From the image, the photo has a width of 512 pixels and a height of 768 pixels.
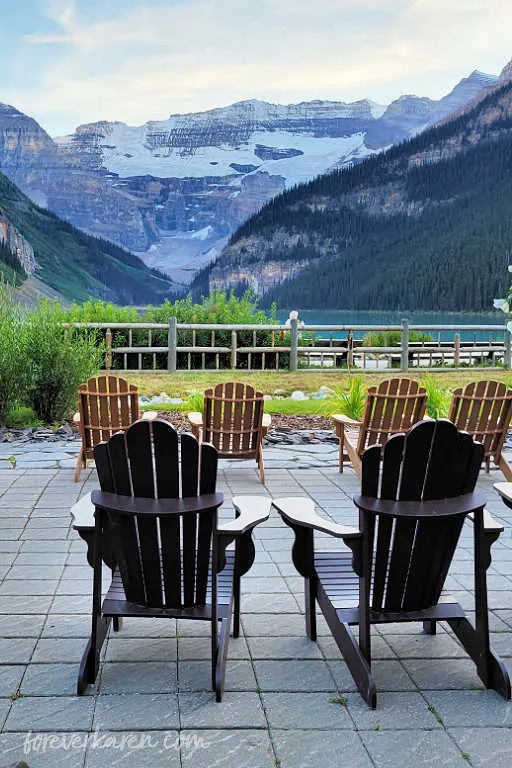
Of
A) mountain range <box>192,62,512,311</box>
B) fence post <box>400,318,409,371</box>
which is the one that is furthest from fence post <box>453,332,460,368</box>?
mountain range <box>192,62,512,311</box>

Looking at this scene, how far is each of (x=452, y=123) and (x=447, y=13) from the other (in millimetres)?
15847

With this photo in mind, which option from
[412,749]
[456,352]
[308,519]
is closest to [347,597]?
[308,519]

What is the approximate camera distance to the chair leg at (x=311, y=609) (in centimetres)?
323

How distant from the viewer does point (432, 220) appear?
99.3 m

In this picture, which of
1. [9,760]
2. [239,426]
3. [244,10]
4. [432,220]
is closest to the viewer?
[9,760]

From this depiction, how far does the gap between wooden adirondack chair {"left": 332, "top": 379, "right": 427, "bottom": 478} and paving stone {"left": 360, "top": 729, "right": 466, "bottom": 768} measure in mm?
3985

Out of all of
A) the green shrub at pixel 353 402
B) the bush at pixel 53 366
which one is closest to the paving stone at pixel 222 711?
the green shrub at pixel 353 402

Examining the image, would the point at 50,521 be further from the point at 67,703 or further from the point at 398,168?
the point at 398,168

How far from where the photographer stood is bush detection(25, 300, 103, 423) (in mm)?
9250

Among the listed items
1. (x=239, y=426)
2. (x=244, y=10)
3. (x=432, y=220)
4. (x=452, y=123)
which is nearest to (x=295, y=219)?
(x=432, y=220)

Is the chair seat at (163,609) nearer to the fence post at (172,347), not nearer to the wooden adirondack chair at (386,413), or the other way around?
the wooden adirondack chair at (386,413)

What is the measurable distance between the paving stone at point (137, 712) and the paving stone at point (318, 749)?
1.15 feet

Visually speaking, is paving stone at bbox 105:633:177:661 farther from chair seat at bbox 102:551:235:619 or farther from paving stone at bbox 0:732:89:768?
paving stone at bbox 0:732:89:768

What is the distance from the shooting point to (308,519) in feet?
9.82
